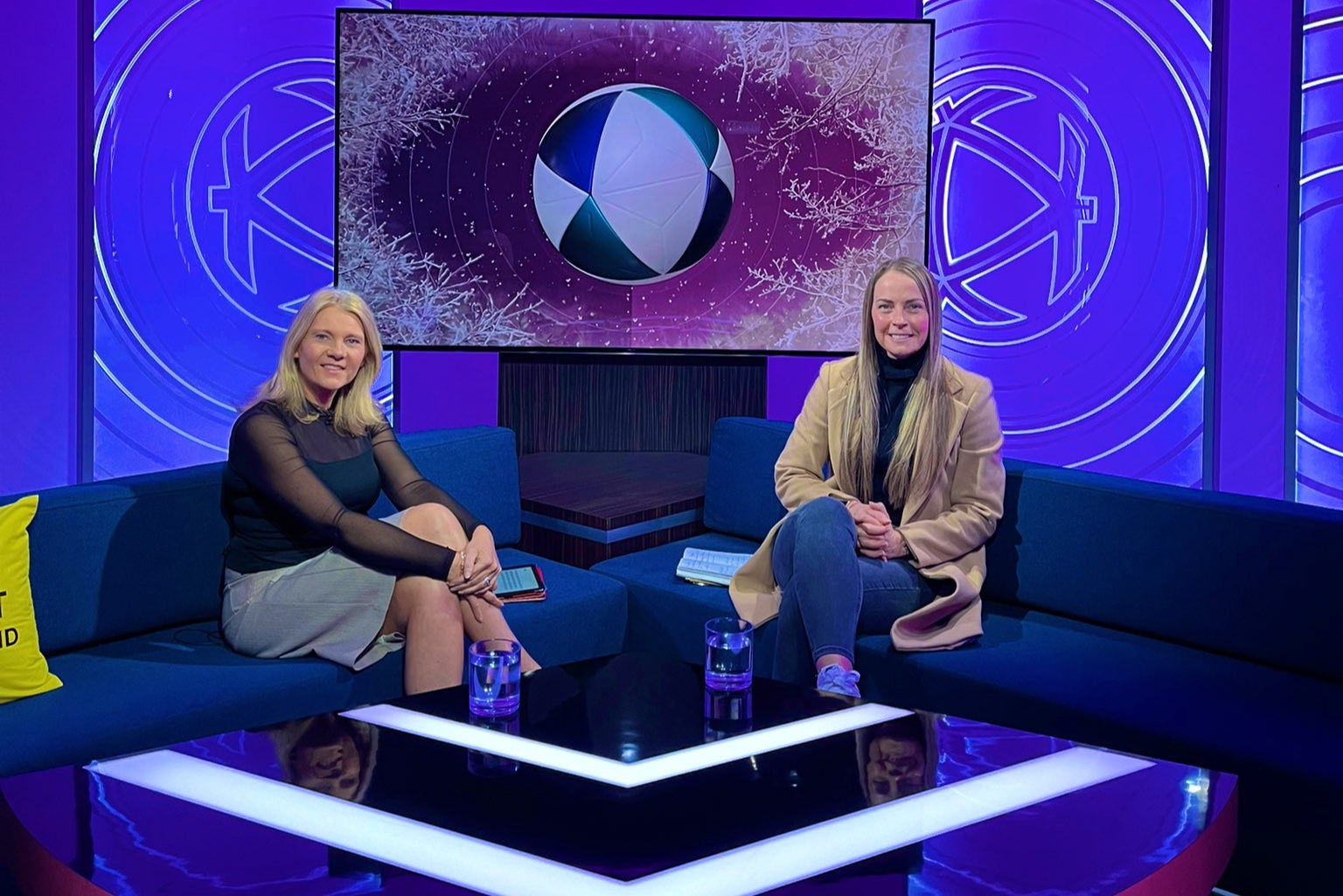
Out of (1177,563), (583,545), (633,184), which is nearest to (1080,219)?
(633,184)

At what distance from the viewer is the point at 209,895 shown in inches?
64.8

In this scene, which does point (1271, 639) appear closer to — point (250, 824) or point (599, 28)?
point (250, 824)

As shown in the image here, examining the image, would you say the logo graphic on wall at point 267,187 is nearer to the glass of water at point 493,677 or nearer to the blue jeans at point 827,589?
the blue jeans at point 827,589

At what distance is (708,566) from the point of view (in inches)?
145

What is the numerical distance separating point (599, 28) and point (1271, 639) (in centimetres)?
290

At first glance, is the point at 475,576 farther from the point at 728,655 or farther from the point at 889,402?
the point at 889,402

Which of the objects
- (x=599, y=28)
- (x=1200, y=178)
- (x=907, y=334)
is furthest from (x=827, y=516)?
(x=1200, y=178)

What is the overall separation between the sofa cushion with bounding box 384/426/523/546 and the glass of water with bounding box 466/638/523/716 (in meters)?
1.37

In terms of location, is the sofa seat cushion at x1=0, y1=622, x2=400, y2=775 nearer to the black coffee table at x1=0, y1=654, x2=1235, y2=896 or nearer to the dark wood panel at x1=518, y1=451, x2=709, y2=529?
the black coffee table at x1=0, y1=654, x2=1235, y2=896

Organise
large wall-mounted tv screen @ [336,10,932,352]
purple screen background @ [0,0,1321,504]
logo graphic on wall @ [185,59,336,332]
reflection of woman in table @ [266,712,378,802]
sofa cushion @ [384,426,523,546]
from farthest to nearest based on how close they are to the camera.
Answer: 1. logo graphic on wall @ [185,59,336,332]
2. purple screen background @ [0,0,1321,504]
3. large wall-mounted tv screen @ [336,10,932,352]
4. sofa cushion @ [384,426,523,546]
5. reflection of woman in table @ [266,712,378,802]

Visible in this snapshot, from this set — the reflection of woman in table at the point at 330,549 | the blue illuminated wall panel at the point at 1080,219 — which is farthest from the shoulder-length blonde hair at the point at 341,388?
the blue illuminated wall panel at the point at 1080,219

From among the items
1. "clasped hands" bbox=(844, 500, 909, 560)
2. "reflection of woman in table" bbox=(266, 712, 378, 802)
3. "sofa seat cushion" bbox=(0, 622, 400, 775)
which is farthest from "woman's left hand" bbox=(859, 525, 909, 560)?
"reflection of woman in table" bbox=(266, 712, 378, 802)

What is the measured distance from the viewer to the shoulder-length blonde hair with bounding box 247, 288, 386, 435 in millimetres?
3209

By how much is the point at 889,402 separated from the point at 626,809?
1786 mm
